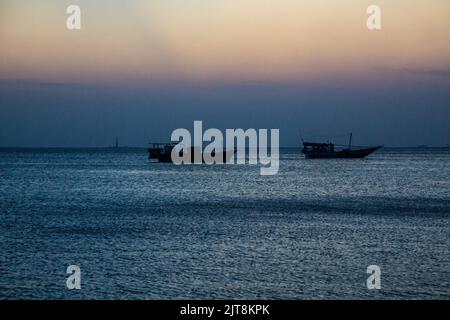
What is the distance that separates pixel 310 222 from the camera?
3897 cm

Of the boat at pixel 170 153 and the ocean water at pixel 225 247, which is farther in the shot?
the boat at pixel 170 153

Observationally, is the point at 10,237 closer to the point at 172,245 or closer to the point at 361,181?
the point at 172,245

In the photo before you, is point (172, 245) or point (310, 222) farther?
point (310, 222)

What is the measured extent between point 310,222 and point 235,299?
18569mm

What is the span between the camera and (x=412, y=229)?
35781 mm

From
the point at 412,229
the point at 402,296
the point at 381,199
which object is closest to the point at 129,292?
the point at 402,296

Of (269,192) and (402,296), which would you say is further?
(269,192)

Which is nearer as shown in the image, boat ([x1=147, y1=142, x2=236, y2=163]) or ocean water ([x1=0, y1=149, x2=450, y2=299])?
ocean water ([x1=0, y1=149, x2=450, y2=299])

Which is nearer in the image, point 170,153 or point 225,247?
point 225,247

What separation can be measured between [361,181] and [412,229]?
45.0m
